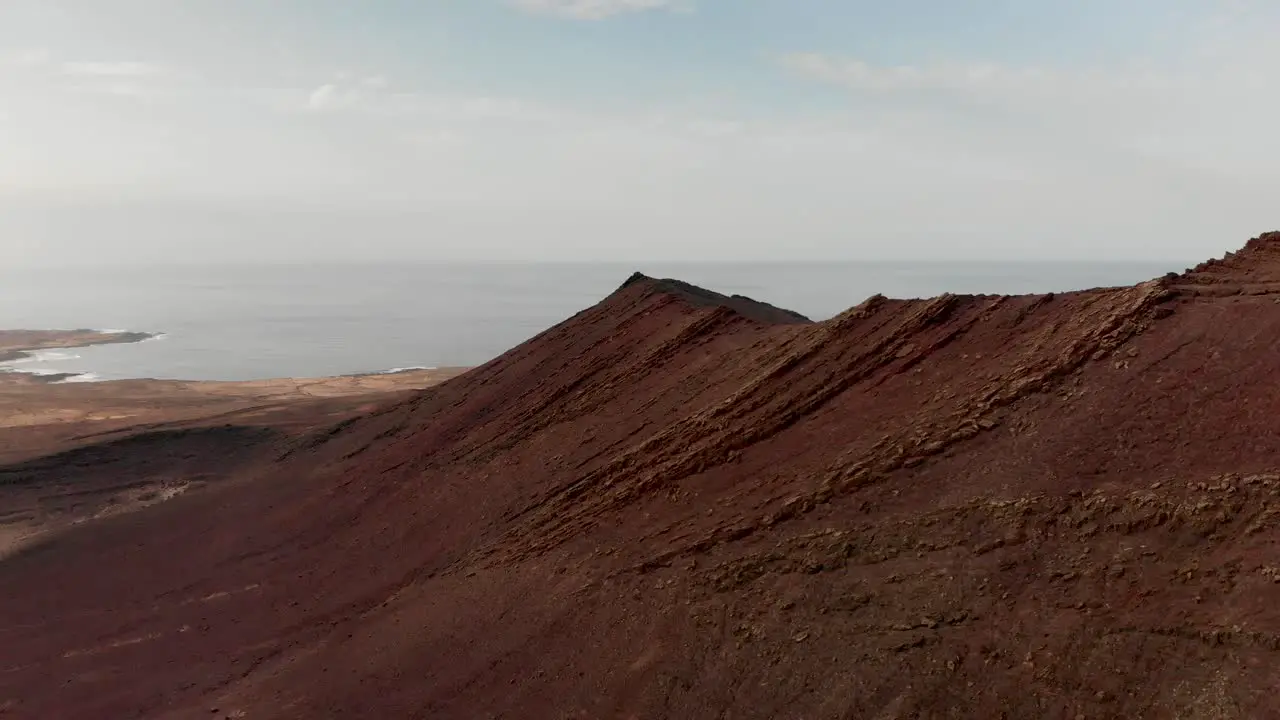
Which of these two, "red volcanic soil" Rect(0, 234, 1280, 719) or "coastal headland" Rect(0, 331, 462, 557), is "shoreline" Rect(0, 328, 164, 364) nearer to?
"coastal headland" Rect(0, 331, 462, 557)

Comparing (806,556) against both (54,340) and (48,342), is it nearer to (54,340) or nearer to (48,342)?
(48,342)

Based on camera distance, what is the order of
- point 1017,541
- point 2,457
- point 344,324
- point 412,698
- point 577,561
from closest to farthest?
point 1017,541
point 412,698
point 577,561
point 2,457
point 344,324

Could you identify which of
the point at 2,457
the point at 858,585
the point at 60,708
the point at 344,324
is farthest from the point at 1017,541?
the point at 344,324

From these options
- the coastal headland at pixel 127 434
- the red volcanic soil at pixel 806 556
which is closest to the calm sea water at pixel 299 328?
the coastal headland at pixel 127 434

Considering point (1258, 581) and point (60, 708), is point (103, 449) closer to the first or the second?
point (60, 708)

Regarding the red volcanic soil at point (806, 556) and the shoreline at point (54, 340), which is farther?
the shoreline at point (54, 340)

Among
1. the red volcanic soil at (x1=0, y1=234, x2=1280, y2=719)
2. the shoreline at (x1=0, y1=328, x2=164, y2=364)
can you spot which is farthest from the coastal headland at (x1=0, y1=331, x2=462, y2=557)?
the shoreline at (x1=0, y1=328, x2=164, y2=364)

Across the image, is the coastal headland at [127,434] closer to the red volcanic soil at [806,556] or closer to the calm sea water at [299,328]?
the red volcanic soil at [806,556]

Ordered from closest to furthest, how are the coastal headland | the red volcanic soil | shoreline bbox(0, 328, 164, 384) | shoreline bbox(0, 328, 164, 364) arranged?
the red volcanic soil, the coastal headland, shoreline bbox(0, 328, 164, 384), shoreline bbox(0, 328, 164, 364)
